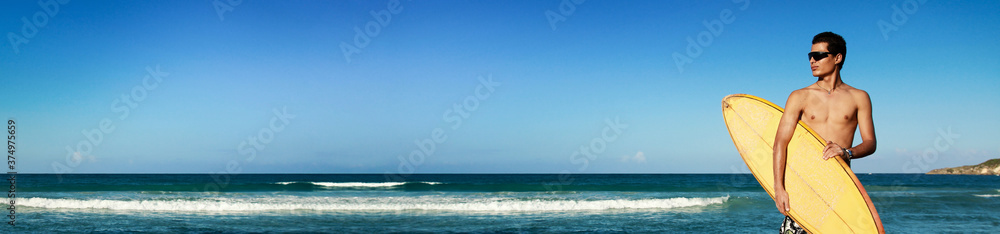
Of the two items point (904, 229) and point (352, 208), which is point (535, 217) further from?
point (904, 229)

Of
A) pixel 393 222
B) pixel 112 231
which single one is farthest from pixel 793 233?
pixel 112 231

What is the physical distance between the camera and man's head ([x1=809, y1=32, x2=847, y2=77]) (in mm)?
2828

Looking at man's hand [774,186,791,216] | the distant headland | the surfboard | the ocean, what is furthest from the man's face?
the distant headland

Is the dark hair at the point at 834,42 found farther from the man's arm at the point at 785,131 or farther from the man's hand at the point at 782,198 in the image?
the man's hand at the point at 782,198

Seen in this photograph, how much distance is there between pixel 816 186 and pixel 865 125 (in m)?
0.39

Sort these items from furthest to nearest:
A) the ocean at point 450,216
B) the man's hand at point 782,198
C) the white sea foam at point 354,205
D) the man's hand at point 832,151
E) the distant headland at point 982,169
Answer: the distant headland at point 982,169 → the white sea foam at point 354,205 → the ocean at point 450,216 → the man's hand at point 782,198 → the man's hand at point 832,151

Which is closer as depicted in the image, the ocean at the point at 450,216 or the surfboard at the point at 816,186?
the surfboard at the point at 816,186

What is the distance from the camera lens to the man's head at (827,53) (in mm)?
2828

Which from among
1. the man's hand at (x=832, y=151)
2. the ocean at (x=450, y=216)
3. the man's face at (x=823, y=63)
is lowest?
the ocean at (x=450, y=216)

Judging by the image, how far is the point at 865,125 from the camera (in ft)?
9.38

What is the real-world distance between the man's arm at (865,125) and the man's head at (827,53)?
190 mm

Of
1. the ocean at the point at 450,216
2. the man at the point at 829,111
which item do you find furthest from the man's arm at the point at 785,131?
the ocean at the point at 450,216

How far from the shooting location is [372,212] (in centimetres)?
1337

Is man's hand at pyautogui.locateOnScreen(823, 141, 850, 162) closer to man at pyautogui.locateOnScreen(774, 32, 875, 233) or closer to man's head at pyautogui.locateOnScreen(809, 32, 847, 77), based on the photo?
man at pyautogui.locateOnScreen(774, 32, 875, 233)
